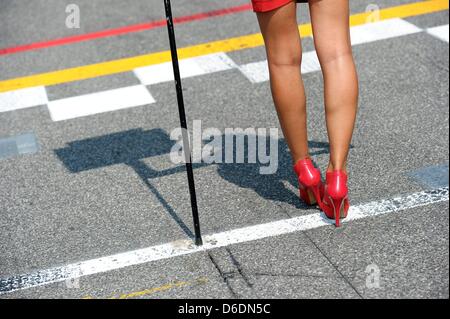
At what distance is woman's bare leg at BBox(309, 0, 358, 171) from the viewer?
3422 millimetres

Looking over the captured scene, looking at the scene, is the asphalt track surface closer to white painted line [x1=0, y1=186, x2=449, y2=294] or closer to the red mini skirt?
white painted line [x1=0, y1=186, x2=449, y2=294]

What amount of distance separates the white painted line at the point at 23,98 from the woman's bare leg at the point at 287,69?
220 centimetres

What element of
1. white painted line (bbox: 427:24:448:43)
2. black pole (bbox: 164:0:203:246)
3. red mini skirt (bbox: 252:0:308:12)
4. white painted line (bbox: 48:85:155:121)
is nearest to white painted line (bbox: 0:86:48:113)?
white painted line (bbox: 48:85:155:121)

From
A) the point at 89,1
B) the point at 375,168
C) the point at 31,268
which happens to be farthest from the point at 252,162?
the point at 89,1

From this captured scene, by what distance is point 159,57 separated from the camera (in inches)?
233

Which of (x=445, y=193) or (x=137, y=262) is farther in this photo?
(x=445, y=193)

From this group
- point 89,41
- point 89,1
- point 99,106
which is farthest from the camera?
point 89,1

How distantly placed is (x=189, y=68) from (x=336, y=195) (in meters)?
2.36

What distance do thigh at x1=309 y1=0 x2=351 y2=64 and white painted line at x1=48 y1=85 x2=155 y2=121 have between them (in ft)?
6.24

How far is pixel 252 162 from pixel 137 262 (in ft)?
3.32

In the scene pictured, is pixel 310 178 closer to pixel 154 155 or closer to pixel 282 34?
pixel 282 34

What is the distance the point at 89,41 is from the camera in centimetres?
639
